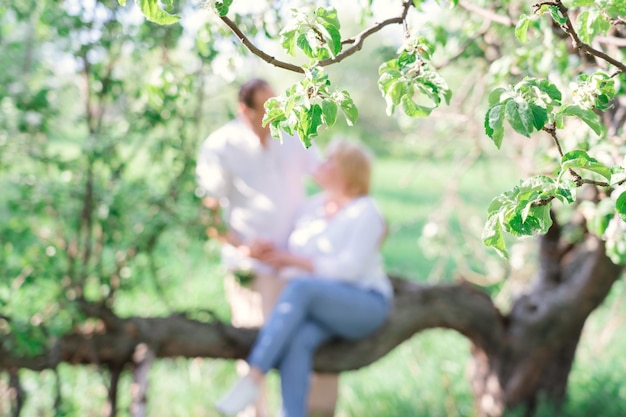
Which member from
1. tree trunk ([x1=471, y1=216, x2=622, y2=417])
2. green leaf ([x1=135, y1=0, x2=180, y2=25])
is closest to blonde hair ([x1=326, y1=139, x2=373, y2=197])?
tree trunk ([x1=471, y1=216, x2=622, y2=417])

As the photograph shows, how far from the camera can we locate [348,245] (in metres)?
3.94

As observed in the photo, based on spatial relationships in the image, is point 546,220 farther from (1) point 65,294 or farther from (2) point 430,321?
(2) point 430,321

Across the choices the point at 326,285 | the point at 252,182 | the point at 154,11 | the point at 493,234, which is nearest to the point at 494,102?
the point at 493,234

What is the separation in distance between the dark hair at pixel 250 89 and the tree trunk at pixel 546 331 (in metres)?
1.57

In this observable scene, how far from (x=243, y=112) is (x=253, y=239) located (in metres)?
0.63

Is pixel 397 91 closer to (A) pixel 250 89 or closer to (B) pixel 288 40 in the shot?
(B) pixel 288 40

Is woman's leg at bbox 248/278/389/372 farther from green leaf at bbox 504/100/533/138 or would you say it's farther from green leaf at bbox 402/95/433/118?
green leaf at bbox 504/100/533/138

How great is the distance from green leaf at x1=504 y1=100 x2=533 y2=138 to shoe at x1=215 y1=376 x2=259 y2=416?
262 cm

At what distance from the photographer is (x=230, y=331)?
3.79 metres

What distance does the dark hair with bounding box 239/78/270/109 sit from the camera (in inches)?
157

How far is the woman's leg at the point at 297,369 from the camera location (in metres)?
3.78

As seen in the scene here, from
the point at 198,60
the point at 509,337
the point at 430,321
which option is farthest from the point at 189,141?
the point at 509,337

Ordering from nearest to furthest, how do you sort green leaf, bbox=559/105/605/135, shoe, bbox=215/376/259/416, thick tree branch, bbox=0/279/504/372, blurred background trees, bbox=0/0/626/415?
green leaf, bbox=559/105/605/135
blurred background trees, bbox=0/0/626/415
thick tree branch, bbox=0/279/504/372
shoe, bbox=215/376/259/416

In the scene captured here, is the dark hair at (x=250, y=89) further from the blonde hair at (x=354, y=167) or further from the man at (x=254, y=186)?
the blonde hair at (x=354, y=167)
